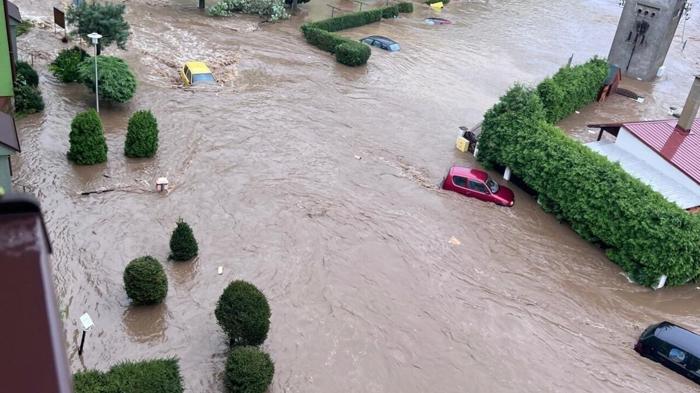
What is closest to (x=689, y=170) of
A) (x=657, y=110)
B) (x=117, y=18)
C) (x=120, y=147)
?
(x=657, y=110)

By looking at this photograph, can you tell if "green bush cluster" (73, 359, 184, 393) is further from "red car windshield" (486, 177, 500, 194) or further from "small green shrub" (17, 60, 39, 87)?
"small green shrub" (17, 60, 39, 87)

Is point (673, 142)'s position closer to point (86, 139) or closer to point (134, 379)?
point (134, 379)

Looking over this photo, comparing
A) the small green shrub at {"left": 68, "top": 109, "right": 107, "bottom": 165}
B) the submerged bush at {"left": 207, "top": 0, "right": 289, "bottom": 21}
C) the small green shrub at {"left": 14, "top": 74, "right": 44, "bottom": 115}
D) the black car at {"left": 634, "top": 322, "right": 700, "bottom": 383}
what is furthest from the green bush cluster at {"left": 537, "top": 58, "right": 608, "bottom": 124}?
the small green shrub at {"left": 14, "top": 74, "right": 44, "bottom": 115}

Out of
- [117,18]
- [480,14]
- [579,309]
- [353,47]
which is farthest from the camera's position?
[480,14]

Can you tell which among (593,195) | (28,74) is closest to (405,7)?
(28,74)

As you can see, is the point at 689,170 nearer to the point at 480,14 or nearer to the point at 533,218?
the point at 533,218

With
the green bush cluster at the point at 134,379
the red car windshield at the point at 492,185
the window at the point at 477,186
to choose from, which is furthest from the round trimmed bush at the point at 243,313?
the red car windshield at the point at 492,185
